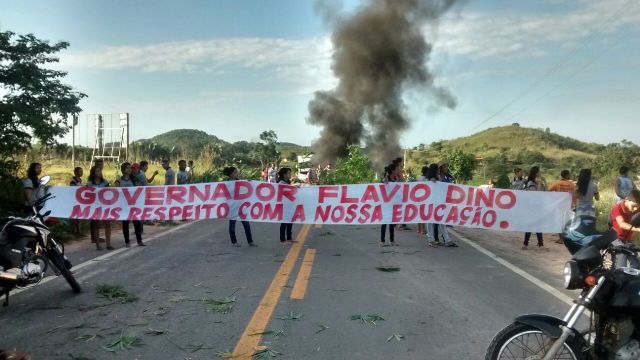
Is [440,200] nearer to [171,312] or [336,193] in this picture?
[336,193]

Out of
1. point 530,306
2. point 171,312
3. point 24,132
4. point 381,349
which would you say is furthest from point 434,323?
point 24,132

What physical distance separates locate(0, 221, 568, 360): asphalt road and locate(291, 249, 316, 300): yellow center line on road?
48mm

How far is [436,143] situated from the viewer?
11200 centimetres

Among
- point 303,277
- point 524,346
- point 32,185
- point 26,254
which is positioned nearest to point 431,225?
point 303,277

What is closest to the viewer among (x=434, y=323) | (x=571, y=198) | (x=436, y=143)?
(x=434, y=323)

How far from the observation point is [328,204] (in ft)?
39.8

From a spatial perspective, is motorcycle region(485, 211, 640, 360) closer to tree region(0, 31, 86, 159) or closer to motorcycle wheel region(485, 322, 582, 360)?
→ motorcycle wheel region(485, 322, 582, 360)

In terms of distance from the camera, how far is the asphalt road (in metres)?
4.89

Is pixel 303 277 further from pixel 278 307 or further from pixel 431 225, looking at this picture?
pixel 431 225

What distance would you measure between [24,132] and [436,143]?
338 feet

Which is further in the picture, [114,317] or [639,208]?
[639,208]

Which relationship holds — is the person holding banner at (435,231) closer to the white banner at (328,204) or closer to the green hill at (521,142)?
the white banner at (328,204)

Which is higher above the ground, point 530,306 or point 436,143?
point 436,143

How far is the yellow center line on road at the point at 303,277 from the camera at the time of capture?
22.5 feet
